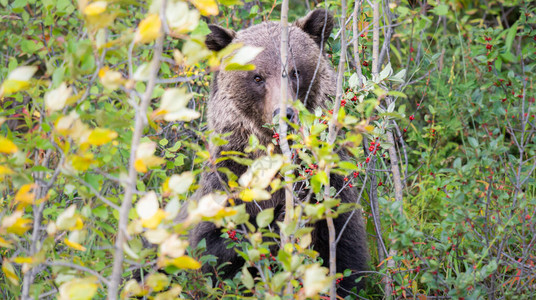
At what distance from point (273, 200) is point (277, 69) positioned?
0.91m

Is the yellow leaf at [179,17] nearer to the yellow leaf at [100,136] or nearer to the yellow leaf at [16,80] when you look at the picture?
the yellow leaf at [100,136]

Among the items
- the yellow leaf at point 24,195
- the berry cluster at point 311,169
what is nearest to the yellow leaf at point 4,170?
the yellow leaf at point 24,195

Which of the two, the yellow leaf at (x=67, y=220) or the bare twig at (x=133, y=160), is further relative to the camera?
the yellow leaf at (x=67, y=220)

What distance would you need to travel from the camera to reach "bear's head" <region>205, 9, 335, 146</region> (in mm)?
4098

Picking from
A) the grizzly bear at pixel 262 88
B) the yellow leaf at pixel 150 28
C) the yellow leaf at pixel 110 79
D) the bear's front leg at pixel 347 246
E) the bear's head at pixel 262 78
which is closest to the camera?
the yellow leaf at pixel 150 28

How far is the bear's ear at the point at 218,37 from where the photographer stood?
414 cm

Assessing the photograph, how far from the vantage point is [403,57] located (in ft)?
19.0

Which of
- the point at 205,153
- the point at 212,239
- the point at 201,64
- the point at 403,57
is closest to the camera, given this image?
the point at 205,153

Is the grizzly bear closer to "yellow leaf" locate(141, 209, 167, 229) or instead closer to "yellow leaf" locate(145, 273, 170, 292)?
"yellow leaf" locate(145, 273, 170, 292)

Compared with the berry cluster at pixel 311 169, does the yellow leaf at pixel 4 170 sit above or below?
above

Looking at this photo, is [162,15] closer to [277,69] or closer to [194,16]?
[194,16]

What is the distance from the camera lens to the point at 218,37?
13.7 feet

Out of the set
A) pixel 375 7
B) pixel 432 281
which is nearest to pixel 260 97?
pixel 375 7

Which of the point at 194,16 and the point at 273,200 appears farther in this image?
the point at 273,200
